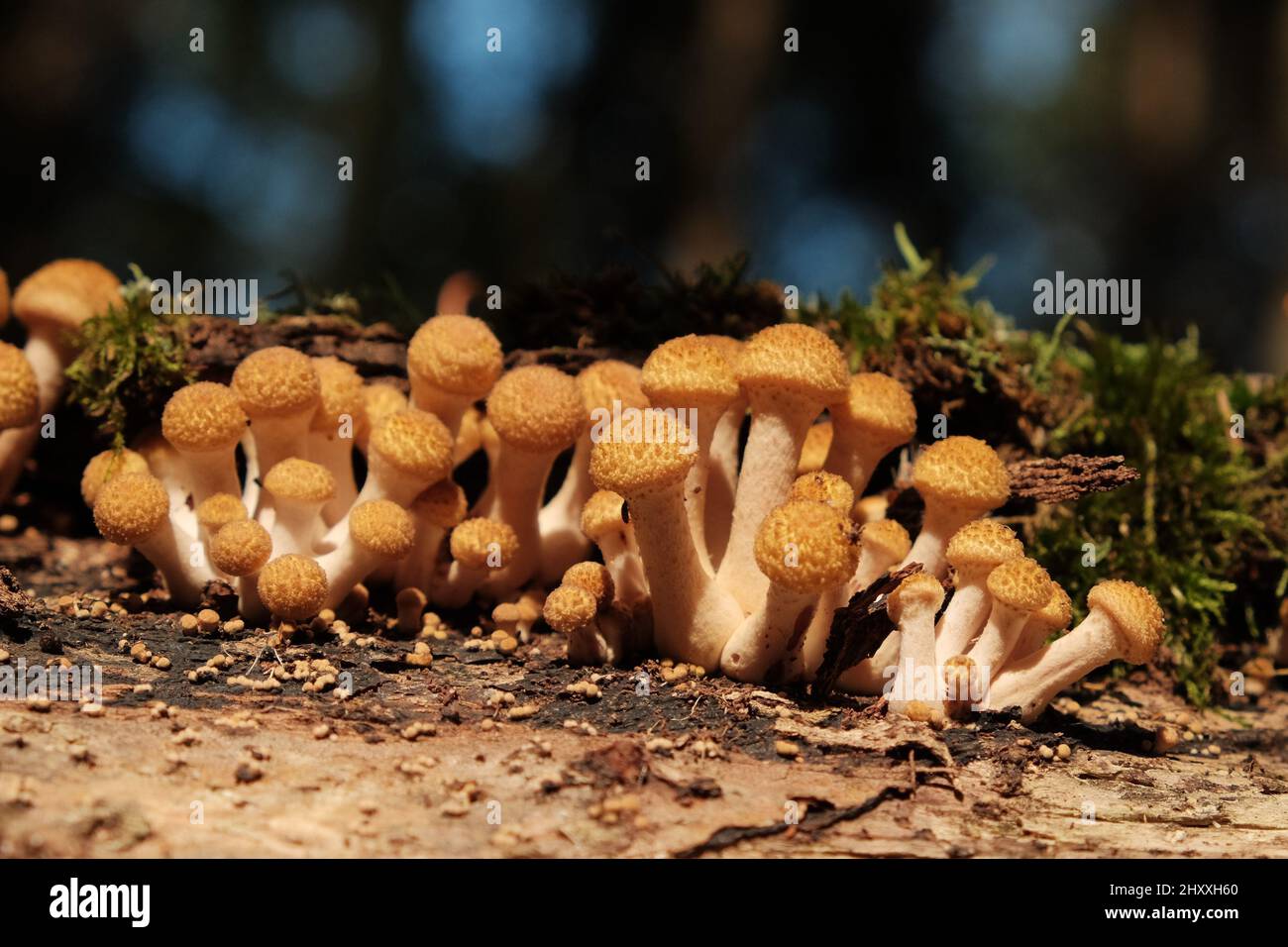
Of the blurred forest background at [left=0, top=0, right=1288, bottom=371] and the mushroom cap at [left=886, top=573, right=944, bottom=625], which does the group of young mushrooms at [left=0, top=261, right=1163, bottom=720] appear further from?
the blurred forest background at [left=0, top=0, right=1288, bottom=371]

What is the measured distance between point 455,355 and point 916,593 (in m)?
1.63

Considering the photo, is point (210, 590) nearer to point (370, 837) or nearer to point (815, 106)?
point (370, 837)

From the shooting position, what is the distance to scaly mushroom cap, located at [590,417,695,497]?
2482mm

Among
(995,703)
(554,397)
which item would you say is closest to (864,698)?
(995,703)

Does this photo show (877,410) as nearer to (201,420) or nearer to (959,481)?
(959,481)

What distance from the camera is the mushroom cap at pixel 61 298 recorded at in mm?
3650

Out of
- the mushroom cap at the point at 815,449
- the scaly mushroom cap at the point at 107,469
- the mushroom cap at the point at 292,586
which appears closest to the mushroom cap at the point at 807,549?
the mushroom cap at the point at 815,449

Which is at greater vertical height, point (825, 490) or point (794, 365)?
point (794, 365)

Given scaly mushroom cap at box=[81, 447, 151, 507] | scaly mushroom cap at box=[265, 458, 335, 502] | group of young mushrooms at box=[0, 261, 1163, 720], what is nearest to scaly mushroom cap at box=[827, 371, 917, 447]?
group of young mushrooms at box=[0, 261, 1163, 720]

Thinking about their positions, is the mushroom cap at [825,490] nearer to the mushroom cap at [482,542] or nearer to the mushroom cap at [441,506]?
the mushroom cap at [482,542]

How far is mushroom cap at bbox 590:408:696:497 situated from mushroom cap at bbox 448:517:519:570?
2.17ft

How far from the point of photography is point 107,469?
334 centimetres

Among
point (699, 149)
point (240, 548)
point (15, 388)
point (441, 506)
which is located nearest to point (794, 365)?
point (441, 506)

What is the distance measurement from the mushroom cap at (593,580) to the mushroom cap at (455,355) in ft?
2.55
